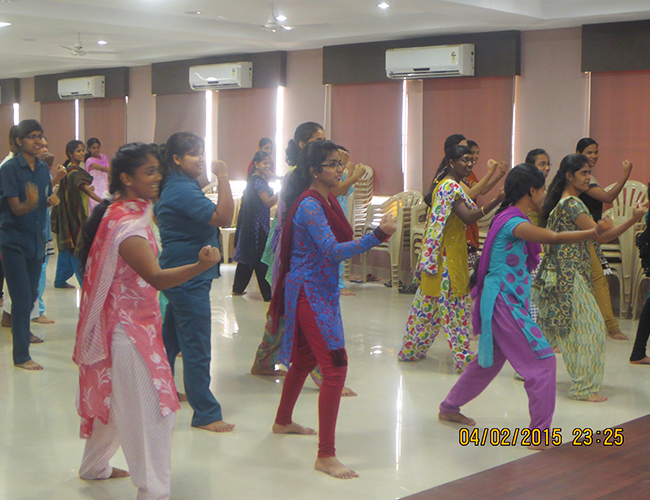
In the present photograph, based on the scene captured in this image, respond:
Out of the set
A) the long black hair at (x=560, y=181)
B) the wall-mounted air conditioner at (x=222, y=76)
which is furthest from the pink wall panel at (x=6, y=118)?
the long black hair at (x=560, y=181)

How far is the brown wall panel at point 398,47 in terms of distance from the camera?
8.09 m

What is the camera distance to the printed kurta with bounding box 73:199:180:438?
2.64 m

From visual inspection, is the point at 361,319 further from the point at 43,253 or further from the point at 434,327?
the point at 43,253

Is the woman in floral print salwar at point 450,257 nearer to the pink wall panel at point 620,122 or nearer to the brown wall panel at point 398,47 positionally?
the pink wall panel at point 620,122

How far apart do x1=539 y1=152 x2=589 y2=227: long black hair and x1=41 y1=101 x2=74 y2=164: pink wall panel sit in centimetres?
1072

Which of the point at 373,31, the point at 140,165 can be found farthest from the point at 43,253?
the point at 373,31

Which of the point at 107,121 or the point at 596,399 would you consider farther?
the point at 107,121

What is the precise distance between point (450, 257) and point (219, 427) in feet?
5.84

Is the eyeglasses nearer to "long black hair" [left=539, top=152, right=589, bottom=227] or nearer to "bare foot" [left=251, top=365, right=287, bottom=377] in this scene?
"long black hair" [left=539, top=152, right=589, bottom=227]

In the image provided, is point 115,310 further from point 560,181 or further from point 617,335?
point 617,335

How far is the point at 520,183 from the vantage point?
3.50 metres

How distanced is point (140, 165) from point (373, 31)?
6.42 metres

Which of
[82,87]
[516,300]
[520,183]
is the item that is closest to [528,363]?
[516,300]

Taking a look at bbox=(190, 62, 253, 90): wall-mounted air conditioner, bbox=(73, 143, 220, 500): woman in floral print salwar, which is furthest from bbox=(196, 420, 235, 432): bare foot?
bbox=(190, 62, 253, 90): wall-mounted air conditioner
